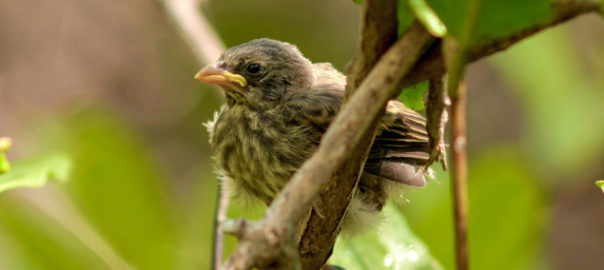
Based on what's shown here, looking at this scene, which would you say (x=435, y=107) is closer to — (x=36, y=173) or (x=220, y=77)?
(x=36, y=173)

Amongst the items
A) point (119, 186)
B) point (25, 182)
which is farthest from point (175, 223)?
point (25, 182)

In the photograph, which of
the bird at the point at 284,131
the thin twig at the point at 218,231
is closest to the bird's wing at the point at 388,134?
the bird at the point at 284,131

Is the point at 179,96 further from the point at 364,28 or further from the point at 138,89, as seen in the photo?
the point at 364,28

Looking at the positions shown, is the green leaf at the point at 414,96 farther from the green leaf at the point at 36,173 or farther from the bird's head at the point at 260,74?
the bird's head at the point at 260,74

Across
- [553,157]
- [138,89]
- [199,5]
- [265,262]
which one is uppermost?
[138,89]

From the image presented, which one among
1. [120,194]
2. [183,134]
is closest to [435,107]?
[120,194]
